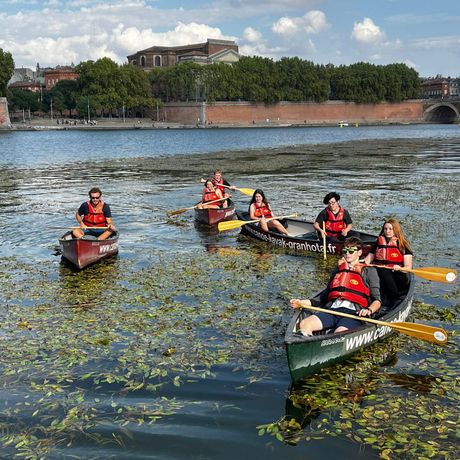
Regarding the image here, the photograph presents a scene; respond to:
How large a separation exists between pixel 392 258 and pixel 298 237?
4.88 m

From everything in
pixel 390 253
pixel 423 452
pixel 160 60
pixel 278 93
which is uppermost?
pixel 160 60

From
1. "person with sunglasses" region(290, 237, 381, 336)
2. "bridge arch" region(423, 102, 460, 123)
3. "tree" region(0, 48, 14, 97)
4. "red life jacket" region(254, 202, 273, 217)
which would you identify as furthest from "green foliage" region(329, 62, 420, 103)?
"person with sunglasses" region(290, 237, 381, 336)

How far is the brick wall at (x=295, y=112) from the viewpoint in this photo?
5295 inches

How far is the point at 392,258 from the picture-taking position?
36.7 ft

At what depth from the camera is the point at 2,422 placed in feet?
23.4

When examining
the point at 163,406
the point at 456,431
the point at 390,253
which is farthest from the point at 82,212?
the point at 456,431

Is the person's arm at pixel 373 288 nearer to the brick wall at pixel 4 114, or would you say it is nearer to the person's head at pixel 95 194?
the person's head at pixel 95 194

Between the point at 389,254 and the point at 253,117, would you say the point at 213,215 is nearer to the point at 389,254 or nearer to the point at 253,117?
the point at 389,254

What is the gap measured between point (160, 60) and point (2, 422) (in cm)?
19179

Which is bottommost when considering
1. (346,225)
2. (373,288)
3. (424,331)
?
(424,331)

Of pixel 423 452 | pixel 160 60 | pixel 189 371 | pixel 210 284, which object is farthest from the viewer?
pixel 160 60

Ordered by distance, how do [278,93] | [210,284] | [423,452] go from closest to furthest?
[423,452]
[210,284]
[278,93]

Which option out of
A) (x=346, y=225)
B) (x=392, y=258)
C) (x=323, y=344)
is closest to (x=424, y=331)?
(x=323, y=344)

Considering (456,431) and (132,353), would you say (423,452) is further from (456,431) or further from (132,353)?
(132,353)
